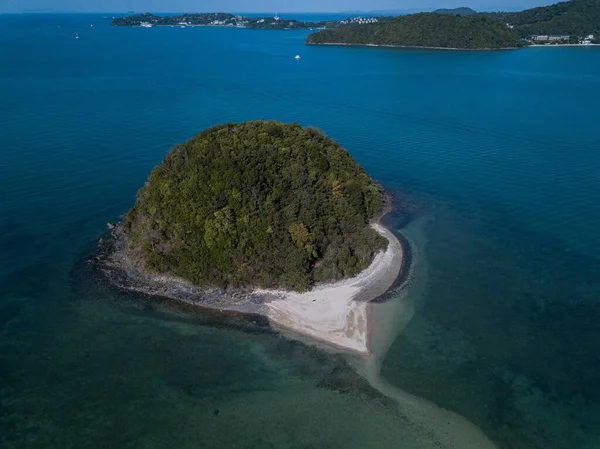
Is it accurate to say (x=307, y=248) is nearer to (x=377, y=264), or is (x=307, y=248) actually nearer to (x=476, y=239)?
(x=377, y=264)

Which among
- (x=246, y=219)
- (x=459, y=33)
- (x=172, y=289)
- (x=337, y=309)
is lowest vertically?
→ (x=337, y=309)

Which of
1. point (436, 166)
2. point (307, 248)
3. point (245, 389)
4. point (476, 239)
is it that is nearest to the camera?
point (245, 389)

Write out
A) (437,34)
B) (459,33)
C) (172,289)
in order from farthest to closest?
(437,34) → (459,33) → (172,289)

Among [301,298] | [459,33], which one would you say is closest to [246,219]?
[301,298]

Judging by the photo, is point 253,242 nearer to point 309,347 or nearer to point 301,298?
point 301,298

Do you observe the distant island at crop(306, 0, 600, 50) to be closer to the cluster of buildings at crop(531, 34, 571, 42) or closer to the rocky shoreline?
the cluster of buildings at crop(531, 34, 571, 42)

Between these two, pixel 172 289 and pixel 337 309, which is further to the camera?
pixel 172 289

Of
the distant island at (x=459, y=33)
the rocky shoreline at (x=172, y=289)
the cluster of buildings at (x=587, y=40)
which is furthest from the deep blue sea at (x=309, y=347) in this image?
the cluster of buildings at (x=587, y=40)

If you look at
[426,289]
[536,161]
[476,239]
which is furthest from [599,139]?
[426,289]
